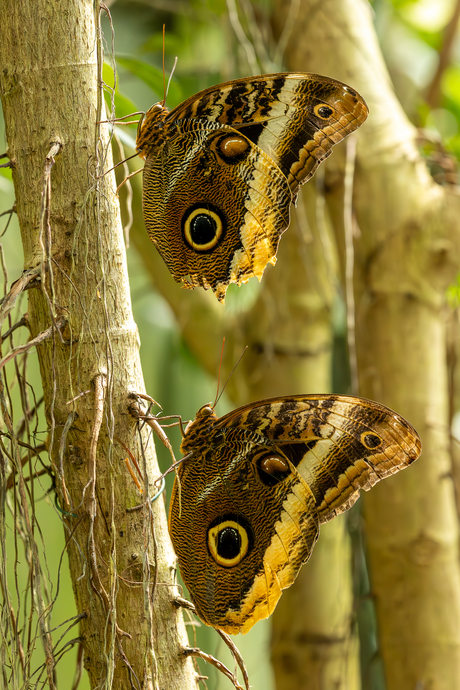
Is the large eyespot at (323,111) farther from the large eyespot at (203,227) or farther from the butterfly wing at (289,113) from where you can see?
the large eyespot at (203,227)

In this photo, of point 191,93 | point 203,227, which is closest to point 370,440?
point 203,227

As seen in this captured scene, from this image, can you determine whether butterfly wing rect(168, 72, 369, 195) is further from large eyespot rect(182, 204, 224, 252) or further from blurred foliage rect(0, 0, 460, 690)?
blurred foliage rect(0, 0, 460, 690)

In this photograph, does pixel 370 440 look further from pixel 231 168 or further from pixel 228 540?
pixel 231 168

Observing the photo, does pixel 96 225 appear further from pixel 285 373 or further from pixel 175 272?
pixel 285 373

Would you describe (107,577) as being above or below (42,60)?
below

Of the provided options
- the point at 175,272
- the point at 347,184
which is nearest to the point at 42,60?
the point at 175,272

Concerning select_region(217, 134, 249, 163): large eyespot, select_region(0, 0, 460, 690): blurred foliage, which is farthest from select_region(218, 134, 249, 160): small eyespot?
select_region(0, 0, 460, 690): blurred foliage

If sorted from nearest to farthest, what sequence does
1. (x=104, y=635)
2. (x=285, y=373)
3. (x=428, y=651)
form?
(x=104, y=635), (x=428, y=651), (x=285, y=373)
